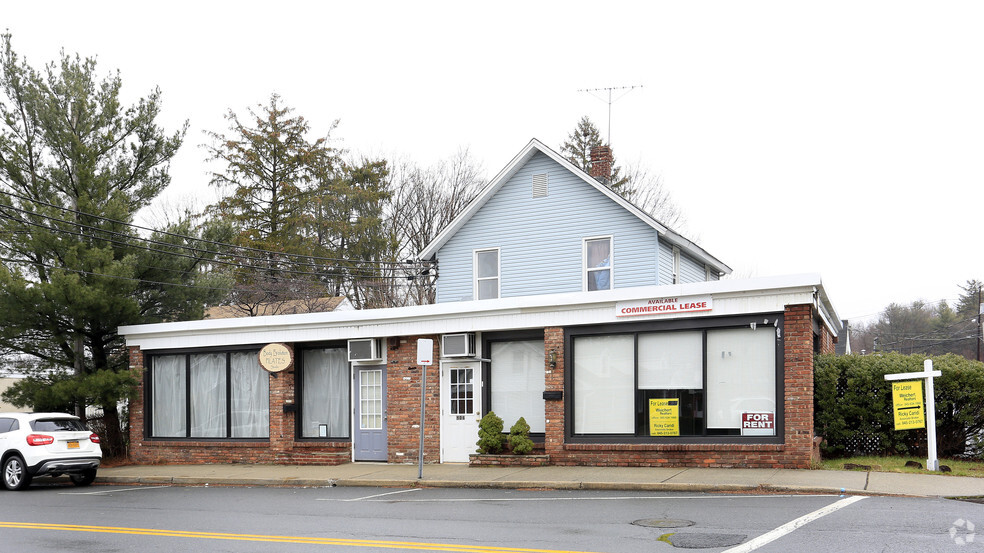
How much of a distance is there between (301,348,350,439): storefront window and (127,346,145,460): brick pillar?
481 cm

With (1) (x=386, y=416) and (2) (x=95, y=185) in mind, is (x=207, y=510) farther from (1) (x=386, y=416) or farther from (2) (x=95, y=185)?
(2) (x=95, y=185)

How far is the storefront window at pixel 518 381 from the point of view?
722 inches

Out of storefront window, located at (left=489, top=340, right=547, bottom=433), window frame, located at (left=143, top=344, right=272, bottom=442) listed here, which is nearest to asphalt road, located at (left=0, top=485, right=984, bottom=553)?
storefront window, located at (left=489, top=340, right=547, bottom=433)

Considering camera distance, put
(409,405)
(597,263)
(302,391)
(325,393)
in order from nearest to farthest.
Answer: (409,405) → (325,393) → (302,391) → (597,263)

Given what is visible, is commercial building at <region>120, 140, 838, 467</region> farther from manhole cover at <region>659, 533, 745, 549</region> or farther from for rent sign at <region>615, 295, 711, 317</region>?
manhole cover at <region>659, 533, 745, 549</region>

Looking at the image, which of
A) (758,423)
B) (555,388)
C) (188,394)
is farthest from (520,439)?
(188,394)

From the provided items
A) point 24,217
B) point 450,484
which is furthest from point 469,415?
Result: point 24,217

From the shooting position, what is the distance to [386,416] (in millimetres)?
19562

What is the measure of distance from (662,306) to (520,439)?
152 inches

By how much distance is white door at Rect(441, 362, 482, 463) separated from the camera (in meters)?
18.7

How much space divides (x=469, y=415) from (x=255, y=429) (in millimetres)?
5908

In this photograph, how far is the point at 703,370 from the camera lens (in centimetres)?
1634

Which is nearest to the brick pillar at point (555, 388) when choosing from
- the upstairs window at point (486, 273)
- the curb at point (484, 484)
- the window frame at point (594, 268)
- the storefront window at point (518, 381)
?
the storefront window at point (518, 381)

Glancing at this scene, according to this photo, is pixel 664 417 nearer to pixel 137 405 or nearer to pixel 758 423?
pixel 758 423
